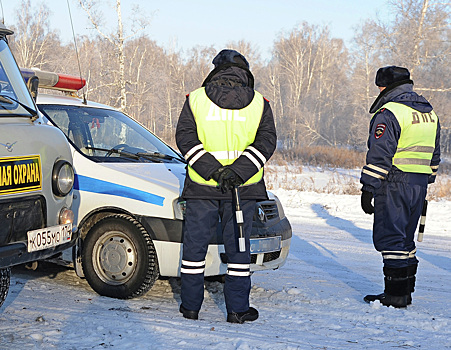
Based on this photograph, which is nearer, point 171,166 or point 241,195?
point 241,195

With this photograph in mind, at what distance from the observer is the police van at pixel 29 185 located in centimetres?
321

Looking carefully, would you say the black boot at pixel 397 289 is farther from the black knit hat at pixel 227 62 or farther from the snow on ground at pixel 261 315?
the black knit hat at pixel 227 62

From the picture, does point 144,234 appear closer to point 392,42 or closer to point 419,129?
point 419,129

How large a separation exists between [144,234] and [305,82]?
49.5m

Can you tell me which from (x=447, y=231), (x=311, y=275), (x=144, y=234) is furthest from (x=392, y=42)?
(x=144, y=234)

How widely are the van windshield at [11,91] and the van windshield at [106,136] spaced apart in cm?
86

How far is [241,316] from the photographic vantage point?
4.11 m

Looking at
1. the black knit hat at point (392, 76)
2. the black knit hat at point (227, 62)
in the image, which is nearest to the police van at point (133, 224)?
the black knit hat at point (227, 62)

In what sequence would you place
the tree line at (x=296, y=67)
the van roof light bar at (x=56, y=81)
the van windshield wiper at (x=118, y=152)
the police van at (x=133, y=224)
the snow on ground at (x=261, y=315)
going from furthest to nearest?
the tree line at (x=296, y=67), the van roof light bar at (x=56, y=81), the van windshield wiper at (x=118, y=152), the police van at (x=133, y=224), the snow on ground at (x=261, y=315)

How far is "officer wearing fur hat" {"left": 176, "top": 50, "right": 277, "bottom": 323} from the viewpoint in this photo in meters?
4.03

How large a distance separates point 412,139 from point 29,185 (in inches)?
132

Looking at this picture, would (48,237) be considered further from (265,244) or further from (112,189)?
(265,244)

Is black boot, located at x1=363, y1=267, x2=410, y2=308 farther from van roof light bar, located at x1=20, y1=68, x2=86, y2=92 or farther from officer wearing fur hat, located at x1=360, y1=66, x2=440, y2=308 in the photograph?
van roof light bar, located at x1=20, y1=68, x2=86, y2=92

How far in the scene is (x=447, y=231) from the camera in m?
9.08
